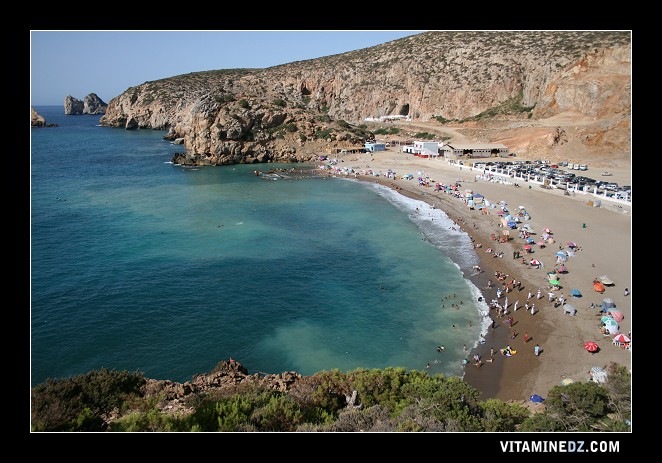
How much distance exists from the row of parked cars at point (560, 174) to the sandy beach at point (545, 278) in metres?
1.59

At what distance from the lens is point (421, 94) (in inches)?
3514

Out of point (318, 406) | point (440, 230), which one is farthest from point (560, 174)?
point (318, 406)

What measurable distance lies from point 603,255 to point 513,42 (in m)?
72.0

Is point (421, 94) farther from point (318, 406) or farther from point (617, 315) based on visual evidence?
point (318, 406)

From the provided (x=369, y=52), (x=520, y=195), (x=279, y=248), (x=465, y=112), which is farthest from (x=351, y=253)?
(x=369, y=52)

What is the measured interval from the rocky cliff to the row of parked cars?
21.5 feet

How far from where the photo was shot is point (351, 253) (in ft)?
101

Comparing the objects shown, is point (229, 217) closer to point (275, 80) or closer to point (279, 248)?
point (279, 248)

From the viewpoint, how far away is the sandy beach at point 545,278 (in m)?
17.8

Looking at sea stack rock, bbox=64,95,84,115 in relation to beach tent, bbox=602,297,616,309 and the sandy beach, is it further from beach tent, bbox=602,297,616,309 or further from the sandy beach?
beach tent, bbox=602,297,616,309

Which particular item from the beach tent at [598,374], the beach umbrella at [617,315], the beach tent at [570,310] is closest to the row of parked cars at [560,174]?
the beach tent at [570,310]

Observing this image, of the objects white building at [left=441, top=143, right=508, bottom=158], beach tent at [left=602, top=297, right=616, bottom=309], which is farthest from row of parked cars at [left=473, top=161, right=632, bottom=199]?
beach tent at [left=602, top=297, right=616, bottom=309]

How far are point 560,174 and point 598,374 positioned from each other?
3440 cm

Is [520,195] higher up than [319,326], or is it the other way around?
[520,195]
